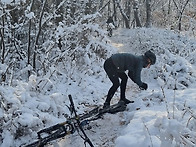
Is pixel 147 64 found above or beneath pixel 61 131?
above

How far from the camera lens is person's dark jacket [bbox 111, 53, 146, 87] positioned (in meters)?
5.98

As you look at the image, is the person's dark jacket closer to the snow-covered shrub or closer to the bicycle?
the bicycle

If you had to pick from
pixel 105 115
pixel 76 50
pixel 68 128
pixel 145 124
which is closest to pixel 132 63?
pixel 105 115

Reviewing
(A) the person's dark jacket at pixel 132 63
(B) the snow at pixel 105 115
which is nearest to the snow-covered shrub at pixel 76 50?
(B) the snow at pixel 105 115

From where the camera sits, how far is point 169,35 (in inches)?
650

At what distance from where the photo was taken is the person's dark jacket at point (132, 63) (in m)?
5.98

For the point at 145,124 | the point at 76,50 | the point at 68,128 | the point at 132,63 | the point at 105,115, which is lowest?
the point at 105,115

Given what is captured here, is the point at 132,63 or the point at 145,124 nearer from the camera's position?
the point at 145,124

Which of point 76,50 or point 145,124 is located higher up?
point 76,50

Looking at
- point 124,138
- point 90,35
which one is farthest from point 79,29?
point 124,138

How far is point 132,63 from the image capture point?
605 centimetres

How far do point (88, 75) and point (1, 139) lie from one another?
4.57 metres

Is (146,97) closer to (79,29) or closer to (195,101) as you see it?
(195,101)

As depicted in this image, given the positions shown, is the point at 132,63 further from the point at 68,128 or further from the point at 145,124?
the point at 68,128
